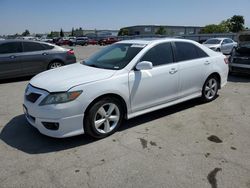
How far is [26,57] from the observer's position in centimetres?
863

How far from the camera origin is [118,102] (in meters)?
4.11

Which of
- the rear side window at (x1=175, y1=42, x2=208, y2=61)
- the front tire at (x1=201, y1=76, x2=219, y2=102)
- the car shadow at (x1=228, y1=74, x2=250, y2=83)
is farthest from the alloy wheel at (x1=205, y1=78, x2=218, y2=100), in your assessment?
the car shadow at (x1=228, y1=74, x2=250, y2=83)

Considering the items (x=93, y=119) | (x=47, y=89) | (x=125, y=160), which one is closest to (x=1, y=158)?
(x=47, y=89)

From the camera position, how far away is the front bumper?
357 cm

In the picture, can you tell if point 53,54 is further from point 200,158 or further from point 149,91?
point 200,158

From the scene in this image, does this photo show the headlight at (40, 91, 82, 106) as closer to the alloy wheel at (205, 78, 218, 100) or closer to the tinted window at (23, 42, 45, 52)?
the alloy wheel at (205, 78, 218, 100)

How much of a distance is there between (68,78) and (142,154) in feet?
5.46

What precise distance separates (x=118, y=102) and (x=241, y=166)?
6.68ft

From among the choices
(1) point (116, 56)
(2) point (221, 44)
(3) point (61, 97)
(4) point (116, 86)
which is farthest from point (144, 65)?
(2) point (221, 44)

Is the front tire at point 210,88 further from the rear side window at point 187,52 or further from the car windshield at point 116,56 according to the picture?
the car windshield at point 116,56

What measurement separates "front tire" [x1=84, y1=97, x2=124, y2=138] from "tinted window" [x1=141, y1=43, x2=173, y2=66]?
1050 mm

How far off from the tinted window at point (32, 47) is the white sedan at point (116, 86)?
4731 mm

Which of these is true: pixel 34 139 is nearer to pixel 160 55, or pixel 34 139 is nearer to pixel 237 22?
pixel 160 55

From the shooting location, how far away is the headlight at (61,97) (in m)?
3.60
